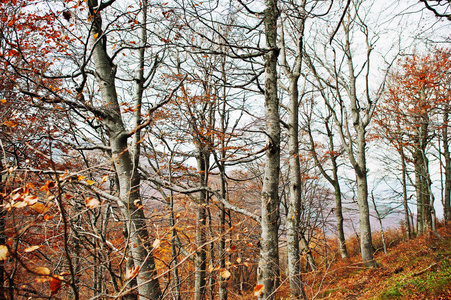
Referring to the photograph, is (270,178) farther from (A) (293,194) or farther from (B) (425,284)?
(B) (425,284)

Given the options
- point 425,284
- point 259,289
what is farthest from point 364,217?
point 259,289

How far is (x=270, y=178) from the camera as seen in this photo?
325cm

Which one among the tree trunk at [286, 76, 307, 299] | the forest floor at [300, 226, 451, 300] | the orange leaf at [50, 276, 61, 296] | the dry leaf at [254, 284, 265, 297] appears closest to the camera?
the orange leaf at [50, 276, 61, 296]

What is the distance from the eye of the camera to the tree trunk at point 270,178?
2973 mm

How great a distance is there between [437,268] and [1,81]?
36.2 feet

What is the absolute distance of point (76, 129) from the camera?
375 centimetres

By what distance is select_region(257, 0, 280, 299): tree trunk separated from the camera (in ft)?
9.75

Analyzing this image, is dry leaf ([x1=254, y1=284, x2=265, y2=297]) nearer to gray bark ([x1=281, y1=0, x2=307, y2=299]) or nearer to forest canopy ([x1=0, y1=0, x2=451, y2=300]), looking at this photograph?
forest canopy ([x1=0, y1=0, x2=451, y2=300])

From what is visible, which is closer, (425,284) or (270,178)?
(270,178)

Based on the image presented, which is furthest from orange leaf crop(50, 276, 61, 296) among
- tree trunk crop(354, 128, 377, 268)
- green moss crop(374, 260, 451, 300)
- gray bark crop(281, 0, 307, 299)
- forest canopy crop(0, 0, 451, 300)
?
tree trunk crop(354, 128, 377, 268)

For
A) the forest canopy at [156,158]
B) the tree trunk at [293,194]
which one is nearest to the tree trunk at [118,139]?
the forest canopy at [156,158]

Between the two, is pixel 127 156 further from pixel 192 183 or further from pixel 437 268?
pixel 437 268

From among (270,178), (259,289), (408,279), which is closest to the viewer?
(259,289)

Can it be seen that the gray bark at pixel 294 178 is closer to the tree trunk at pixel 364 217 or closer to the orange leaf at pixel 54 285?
the tree trunk at pixel 364 217
